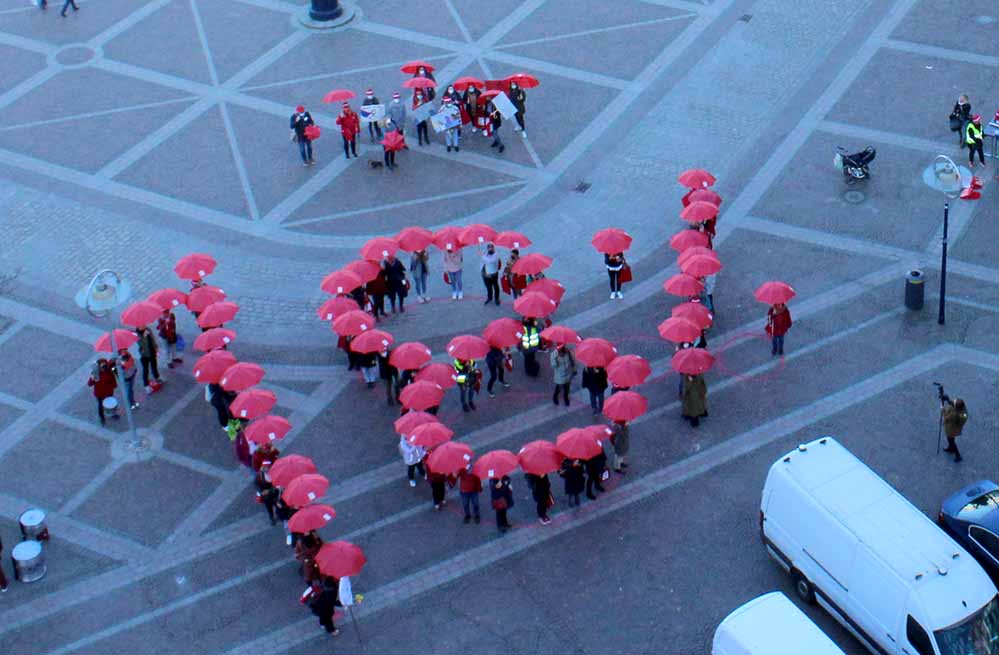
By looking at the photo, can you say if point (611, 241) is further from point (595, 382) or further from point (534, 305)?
point (595, 382)

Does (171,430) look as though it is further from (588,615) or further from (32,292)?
(588,615)

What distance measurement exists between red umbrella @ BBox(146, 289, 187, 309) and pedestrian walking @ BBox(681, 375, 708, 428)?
10.2 metres

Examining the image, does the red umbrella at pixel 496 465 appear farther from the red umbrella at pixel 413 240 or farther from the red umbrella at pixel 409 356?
the red umbrella at pixel 413 240

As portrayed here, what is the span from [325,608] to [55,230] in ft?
48.5

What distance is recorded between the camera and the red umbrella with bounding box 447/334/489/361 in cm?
2662

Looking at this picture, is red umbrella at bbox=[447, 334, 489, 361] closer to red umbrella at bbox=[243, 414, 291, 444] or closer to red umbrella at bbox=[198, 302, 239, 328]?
red umbrella at bbox=[243, 414, 291, 444]

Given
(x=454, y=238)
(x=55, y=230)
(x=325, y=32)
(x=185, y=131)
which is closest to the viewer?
(x=454, y=238)

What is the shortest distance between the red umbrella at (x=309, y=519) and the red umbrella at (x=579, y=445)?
4.03 m

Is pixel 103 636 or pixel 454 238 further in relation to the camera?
pixel 454 238

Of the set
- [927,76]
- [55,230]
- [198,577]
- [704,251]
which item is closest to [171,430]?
[198,577]

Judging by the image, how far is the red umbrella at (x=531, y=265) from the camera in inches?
1132

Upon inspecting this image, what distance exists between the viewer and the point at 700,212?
29766 millimetres

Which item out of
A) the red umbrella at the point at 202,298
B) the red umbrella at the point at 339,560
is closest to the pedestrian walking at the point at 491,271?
the red umbrella at the point at 202,298

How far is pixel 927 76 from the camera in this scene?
37125 millimetres
